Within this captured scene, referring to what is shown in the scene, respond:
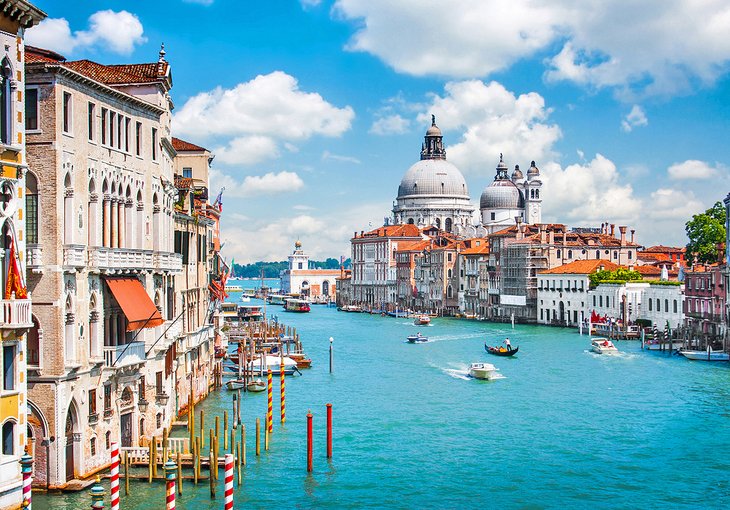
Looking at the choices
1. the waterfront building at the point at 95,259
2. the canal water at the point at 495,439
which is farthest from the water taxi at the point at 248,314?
the waterfront building at the point at 95,259

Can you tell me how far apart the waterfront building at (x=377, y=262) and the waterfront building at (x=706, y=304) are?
46.8 meters

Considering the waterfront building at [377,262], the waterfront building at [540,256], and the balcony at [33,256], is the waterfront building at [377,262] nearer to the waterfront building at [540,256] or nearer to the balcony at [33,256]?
the waterfront building at [540,256]

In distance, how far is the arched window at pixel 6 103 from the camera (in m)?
10.6

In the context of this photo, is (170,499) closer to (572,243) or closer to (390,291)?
(572,243)

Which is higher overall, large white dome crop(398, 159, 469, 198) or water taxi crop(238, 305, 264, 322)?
large white dome crop(398, 159, 469, 198)

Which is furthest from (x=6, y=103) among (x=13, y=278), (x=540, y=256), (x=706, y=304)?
(x=540, y=256)

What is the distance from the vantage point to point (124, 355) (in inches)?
570

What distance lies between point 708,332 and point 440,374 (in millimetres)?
12598

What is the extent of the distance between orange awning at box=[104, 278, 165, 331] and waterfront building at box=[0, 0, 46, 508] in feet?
10.4

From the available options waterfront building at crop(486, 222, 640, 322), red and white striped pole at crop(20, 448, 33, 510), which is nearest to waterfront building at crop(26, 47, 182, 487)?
red and white striped pole at crop(20, 448, 33, 510)

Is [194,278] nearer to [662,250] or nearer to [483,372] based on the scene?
[483,372]

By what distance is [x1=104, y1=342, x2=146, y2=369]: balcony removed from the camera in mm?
14086

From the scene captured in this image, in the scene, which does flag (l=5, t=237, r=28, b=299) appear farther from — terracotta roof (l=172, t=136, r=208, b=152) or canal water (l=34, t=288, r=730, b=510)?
terracotta roof (l=172, t=136, r=208, b=152)

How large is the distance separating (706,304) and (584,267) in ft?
54.9
